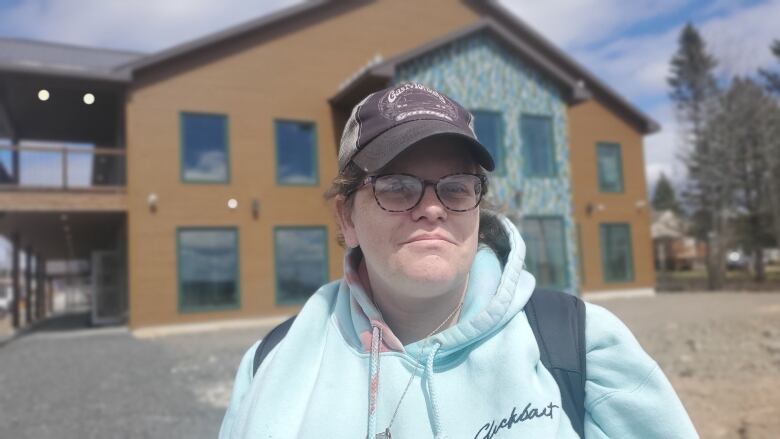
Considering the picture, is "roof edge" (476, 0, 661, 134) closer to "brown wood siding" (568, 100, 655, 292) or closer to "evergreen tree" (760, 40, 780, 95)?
"brown wood siding" (568, 100, 655, 292)

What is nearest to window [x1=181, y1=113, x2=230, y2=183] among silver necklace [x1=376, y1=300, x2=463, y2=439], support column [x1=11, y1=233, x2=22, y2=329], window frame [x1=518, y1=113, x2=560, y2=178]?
support column [x1=11, y1=233, x2=22, y2=329]

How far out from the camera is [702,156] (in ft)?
92.5

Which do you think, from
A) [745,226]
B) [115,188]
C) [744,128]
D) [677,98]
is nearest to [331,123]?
[115,188]

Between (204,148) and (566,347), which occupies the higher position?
(204,148)

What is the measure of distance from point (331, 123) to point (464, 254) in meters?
13.6

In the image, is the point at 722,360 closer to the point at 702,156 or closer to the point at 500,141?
the point at 500,141

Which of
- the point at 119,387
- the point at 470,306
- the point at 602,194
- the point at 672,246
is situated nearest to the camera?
the point at 470,306

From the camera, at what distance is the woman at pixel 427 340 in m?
1.28

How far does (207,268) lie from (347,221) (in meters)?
12.6

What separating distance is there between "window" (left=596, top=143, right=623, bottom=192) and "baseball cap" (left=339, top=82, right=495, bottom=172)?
1827 cm

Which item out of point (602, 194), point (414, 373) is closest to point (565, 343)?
point (414, 373)

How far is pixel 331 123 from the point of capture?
14.7 m

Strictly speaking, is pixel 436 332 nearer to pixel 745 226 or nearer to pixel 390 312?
pixel 390 312

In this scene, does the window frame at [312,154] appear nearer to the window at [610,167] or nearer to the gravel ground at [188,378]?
the gravel ground at [188,378]
